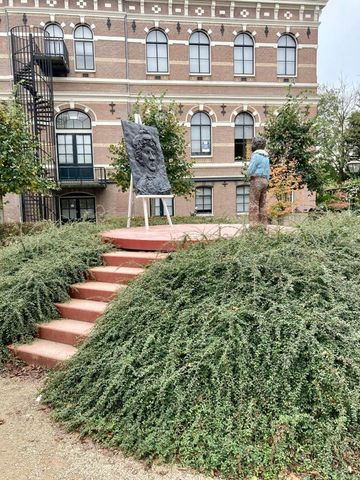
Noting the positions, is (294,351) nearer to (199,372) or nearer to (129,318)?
(199,372)

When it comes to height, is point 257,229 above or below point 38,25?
below

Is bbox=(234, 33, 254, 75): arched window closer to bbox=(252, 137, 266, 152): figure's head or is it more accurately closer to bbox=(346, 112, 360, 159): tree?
bbox=(346, 112, 360, 159): tree

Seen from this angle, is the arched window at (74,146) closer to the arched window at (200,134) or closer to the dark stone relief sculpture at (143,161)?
the arched window at (200,134)

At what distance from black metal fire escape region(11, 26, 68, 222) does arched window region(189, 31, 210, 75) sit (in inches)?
231

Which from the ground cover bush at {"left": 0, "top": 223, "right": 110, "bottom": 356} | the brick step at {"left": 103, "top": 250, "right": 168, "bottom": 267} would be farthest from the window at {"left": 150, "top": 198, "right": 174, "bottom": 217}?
the brick step at {"left": 103, "top": 250, "right": 168, "bottom": 267}

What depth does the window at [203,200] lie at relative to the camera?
1797cm

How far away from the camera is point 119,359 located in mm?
3172

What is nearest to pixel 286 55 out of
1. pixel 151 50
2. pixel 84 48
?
pixel 151 50

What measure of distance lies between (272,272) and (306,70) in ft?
59.1

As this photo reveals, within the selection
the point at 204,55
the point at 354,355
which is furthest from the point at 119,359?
the point at 204,55

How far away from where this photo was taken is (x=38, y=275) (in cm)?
461

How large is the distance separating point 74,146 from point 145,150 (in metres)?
10.6

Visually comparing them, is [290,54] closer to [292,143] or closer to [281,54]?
[281,54]

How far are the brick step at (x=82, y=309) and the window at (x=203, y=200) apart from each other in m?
13.8
